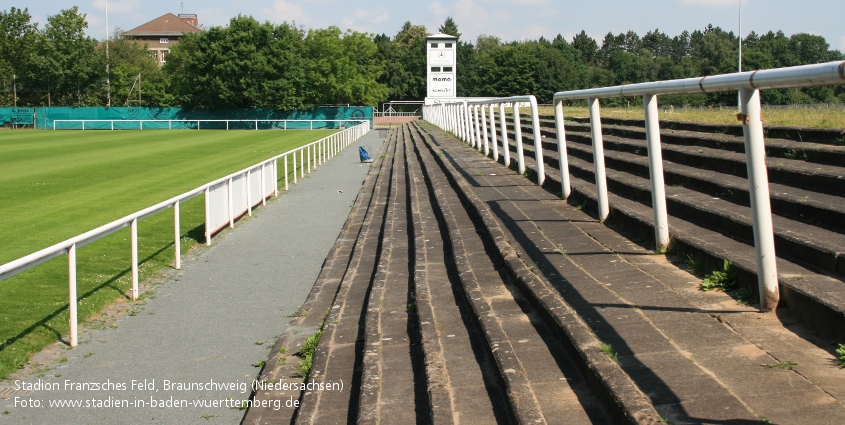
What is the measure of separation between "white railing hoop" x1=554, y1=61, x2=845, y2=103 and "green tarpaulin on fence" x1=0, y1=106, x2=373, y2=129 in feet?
184

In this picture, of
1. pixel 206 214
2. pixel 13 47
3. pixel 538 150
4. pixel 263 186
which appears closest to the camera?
pixel 538 150

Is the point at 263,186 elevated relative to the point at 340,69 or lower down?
lower down

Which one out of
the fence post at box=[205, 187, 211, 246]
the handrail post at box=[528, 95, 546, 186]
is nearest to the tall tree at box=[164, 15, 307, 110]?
the fence post at box=[205, 187, 211, 246]

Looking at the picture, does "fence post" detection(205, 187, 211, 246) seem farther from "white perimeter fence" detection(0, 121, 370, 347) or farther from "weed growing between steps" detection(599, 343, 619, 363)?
"weed growing between steps" detection(599, 343, 619, 363)

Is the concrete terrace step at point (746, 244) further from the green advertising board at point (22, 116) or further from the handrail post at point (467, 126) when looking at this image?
the green advertising board at point (22, 116)

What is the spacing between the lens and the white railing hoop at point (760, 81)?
294cm

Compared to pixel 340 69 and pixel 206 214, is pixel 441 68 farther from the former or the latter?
pixel 206 214

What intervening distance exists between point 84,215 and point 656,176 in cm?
1129

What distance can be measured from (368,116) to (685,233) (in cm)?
6003

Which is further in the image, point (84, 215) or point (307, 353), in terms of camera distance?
point (84, 215)

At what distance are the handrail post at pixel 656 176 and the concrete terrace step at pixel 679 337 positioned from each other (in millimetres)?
163

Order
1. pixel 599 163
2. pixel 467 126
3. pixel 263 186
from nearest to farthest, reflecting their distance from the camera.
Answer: pixel 599 163 < pixel 263 186 < pixel 467 126

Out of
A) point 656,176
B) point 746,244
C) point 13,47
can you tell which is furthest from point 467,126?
point 13,47

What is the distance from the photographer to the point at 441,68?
57656 mm
